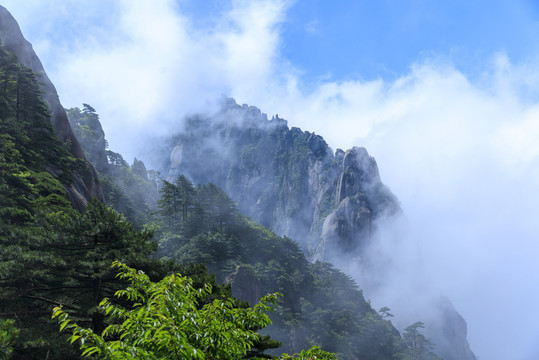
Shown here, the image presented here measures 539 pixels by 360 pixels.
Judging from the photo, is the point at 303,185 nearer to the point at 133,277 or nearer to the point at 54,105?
the point at 54,105

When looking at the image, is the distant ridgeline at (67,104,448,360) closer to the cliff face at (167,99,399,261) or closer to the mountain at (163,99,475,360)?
the mountain at (163,99,475,360)

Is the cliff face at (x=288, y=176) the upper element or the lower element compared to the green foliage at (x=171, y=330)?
upper

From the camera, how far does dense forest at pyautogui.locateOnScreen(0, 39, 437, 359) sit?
528cm

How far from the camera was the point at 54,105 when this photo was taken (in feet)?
127

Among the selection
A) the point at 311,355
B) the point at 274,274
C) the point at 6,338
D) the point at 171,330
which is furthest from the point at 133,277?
the point at 274,274

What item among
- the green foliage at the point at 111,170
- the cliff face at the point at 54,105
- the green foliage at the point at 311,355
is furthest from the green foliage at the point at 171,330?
the green foliage at the point at 111,170

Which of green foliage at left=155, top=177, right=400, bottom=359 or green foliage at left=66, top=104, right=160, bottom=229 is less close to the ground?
green foliage at left=66, top=104, right=160, bottom=229

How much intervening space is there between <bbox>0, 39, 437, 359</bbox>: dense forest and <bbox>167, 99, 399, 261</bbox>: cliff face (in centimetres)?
5039

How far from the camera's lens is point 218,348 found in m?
5.12

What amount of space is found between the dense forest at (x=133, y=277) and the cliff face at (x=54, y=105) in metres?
2.05

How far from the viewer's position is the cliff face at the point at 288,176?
112m

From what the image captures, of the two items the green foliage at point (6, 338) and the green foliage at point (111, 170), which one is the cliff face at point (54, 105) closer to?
the green foliage at point (111, 170)

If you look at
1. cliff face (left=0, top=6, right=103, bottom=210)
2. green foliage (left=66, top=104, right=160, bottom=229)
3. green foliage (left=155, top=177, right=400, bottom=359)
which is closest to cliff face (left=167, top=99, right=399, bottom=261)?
green foliage (left=155, top=177, right=400, bottom=359)

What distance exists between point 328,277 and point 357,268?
49.8m
